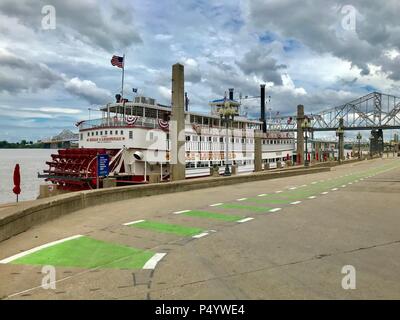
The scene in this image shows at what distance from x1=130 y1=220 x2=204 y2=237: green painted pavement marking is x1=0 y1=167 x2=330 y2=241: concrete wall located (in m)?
2.31

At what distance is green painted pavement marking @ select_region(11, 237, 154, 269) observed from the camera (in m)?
6.26

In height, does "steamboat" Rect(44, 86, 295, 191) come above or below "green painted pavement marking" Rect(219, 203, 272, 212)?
above

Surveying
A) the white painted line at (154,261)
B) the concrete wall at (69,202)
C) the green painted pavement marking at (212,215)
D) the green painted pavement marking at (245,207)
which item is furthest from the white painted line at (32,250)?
the green painted pavement marking at (245,207)

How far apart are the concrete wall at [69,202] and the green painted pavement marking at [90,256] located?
142 centimetres

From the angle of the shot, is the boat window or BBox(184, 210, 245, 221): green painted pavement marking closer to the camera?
BBox(184, 210, 245, 221): green painted pavement marking

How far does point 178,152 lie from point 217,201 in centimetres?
519

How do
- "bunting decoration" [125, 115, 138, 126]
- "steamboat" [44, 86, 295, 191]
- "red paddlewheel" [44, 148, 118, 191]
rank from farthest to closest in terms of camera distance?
1. "bunting decoration" [125, 115, 138, 126]
2. "steamboat" [44, 86, 295, 191]
3. "red paddlewheel" [44, 148, 118, 191]

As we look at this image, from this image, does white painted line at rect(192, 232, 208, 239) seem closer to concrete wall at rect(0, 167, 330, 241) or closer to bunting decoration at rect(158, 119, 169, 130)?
concrete wall at rect(0, 167, 330, 241)

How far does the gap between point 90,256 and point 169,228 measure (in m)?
2.82

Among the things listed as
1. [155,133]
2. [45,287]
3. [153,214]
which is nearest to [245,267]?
[45,287]

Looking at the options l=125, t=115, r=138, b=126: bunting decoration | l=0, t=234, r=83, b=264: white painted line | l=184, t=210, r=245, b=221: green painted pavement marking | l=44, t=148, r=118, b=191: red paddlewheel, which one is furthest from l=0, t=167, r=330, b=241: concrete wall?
l=125, t=115, r=138, b=126: bunting decoration

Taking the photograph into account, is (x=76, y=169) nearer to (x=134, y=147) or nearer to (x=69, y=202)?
(x=134, y=147)

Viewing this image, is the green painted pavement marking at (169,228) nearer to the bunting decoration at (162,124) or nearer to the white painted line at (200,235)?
the white painted line at (200,235)

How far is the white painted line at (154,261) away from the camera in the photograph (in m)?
6.12
